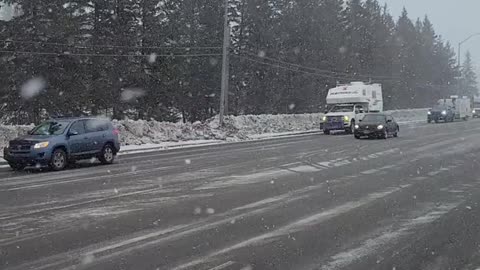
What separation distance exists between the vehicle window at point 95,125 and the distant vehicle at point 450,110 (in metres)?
41.5

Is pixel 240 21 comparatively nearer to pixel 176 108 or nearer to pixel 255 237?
pixel 176 108

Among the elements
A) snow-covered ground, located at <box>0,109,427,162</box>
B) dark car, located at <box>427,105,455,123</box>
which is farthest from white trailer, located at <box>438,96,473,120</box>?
snow-covered ground, located at <box>0,109,427,162</box>

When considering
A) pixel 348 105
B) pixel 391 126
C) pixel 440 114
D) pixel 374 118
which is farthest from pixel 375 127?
pixel 440 114

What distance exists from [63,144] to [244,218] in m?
9.89

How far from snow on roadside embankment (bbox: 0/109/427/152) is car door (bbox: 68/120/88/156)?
5.83 metres

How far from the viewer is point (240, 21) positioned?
187 feet

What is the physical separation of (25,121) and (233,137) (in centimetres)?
1440

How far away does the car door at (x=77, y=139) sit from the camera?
56.6ft

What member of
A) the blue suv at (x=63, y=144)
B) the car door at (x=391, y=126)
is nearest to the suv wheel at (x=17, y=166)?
the blue suv at (x=63, y=144)

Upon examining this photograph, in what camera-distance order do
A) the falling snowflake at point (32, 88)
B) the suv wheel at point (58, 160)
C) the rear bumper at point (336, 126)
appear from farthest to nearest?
the rear bumper at point (336, 126) → the falling snowflake at point (32, 88) → the suv wheel at point (58, 160)

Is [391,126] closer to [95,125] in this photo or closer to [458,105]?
[95,125]

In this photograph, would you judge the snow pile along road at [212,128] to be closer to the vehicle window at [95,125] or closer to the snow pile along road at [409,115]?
the vehicle window at [95,125]

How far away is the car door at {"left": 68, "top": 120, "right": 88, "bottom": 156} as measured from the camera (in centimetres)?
1725

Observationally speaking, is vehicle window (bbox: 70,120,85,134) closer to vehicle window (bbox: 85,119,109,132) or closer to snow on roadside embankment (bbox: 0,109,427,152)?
vehicle window (bbox: 85,119,109,132)
